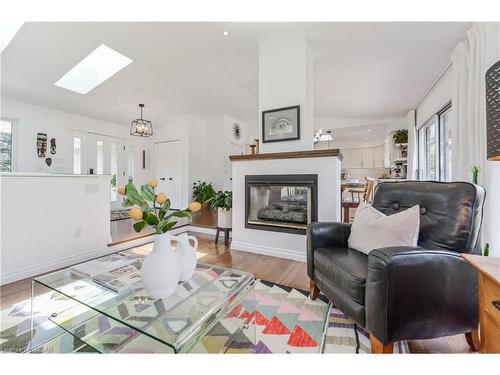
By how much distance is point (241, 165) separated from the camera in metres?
3.05

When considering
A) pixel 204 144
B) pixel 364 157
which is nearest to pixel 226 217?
pixel 204 144

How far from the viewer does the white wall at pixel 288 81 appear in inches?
110

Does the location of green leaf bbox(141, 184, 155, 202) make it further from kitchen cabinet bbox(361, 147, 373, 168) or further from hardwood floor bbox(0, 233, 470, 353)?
kitchen cabinet bbox(361, 147, 373, 168)

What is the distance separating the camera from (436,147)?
3.67 metres

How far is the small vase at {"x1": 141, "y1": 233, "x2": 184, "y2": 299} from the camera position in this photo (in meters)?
1.08

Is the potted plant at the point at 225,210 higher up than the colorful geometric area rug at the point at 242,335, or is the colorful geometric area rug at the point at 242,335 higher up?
the potted plant at the point at 225,210

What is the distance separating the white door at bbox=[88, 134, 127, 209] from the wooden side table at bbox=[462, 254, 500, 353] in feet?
19.4

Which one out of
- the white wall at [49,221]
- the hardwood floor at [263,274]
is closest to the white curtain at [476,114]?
the hardwood floor at [263,274]

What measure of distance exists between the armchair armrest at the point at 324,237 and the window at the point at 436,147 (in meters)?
2.76

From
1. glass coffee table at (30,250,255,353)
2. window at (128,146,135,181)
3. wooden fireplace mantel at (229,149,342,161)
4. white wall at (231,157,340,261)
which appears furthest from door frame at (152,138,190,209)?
glass coffee table at (30,250,255,353)

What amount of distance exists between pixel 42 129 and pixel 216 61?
384 cm

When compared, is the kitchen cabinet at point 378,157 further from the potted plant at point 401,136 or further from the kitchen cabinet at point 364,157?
the potted plant at point 401,136
